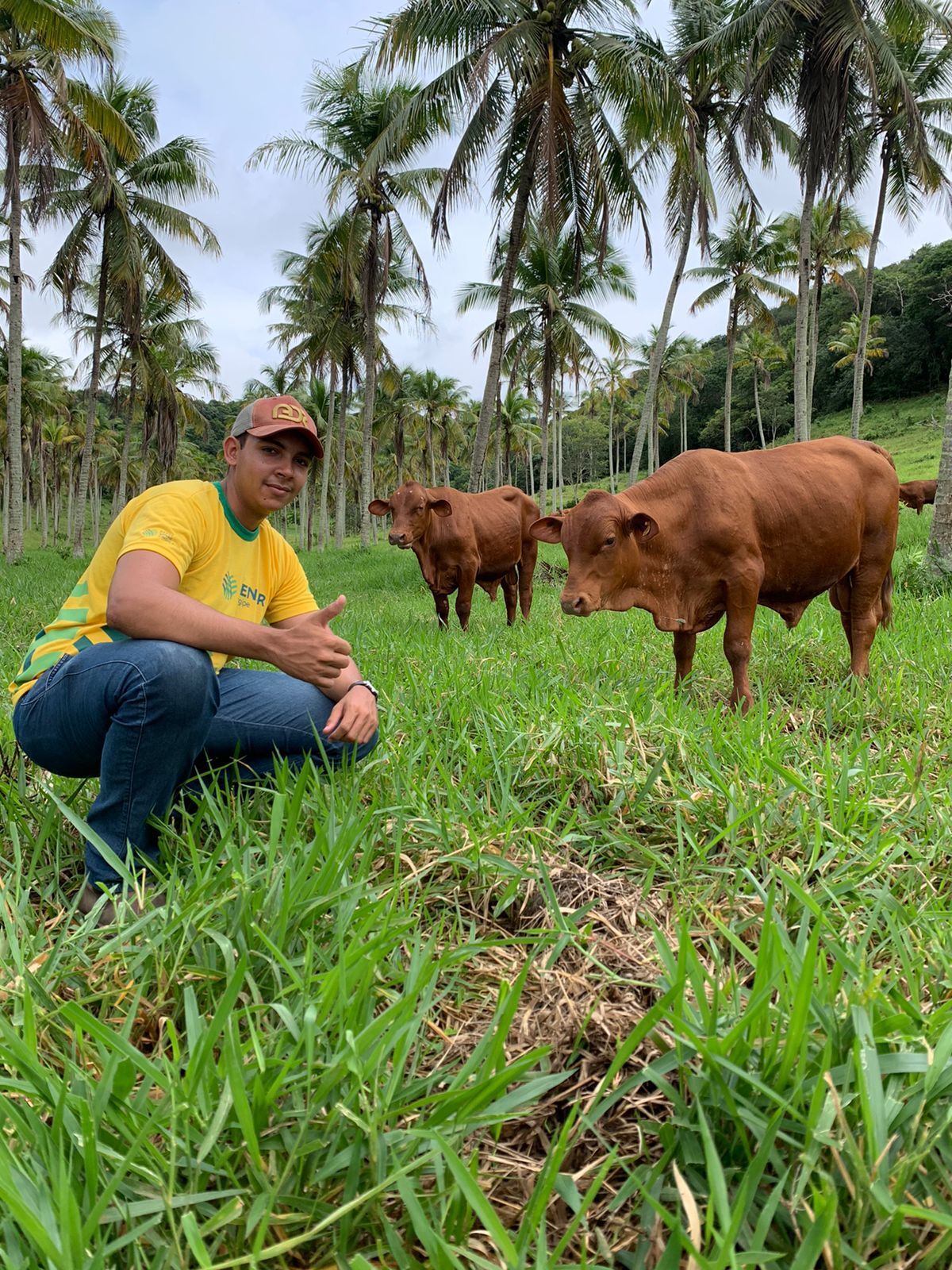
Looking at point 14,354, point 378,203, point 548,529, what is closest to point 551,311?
point 378,203

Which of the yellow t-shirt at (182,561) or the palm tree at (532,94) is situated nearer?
the yellow t-shirt at (182,561)

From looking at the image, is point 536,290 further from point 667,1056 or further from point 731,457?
point 667,1056

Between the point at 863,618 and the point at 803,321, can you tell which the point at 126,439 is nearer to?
the point at 803,321

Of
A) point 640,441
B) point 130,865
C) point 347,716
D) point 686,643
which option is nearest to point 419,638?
point 686,643

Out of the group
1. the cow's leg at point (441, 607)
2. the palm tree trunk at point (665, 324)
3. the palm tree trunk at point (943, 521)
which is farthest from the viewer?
the palm tree trunk at point (665, 324)

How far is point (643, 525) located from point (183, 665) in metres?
2.09

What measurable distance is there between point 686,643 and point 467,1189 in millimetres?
3086

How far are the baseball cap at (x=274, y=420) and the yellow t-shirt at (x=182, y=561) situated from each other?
0.26m

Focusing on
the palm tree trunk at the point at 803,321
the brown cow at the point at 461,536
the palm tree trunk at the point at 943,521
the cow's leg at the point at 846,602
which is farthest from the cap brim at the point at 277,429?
the palm tree trunk at the point at 803,321

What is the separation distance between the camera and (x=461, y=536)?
821 centimetres

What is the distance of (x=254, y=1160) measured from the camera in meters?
1.21

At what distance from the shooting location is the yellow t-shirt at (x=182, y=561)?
7.81ft

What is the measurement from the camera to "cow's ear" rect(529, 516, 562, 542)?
3666mm

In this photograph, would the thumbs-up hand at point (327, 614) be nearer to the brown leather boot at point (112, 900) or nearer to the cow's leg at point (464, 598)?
the brown leather boot at point (112, 900)
